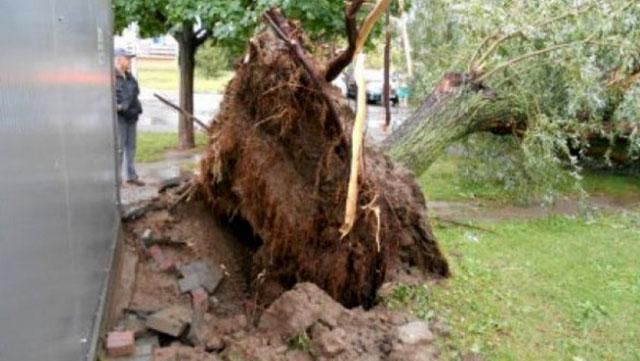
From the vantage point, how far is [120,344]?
4.09 metres

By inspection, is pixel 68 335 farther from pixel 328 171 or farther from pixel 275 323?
pixel 328 171

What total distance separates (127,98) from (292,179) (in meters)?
4.01

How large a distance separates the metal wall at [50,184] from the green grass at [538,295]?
2.32 m

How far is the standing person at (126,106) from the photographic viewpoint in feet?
26.5

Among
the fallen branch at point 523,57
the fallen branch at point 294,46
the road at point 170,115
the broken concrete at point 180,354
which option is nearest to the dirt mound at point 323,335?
the broken concrete at point 180,354

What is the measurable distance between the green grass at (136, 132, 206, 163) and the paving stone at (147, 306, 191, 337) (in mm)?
8257

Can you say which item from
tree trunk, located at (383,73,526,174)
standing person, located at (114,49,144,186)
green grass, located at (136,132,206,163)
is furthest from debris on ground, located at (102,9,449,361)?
green grass, located at (136,132,206,163)

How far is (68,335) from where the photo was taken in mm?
2939

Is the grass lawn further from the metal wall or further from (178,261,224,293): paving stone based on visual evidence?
the metal wall

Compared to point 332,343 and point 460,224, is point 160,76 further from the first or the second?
point 332,343

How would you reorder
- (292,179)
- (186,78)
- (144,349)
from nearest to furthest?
1. (144,349)
2. (292,179)
3. (186,78)

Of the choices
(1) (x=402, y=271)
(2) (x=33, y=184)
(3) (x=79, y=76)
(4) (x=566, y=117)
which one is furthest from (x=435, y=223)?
(2) (x=33, y=184)

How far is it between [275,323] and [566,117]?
5.38 metres

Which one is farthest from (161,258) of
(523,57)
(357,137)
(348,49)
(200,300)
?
(523,57)
